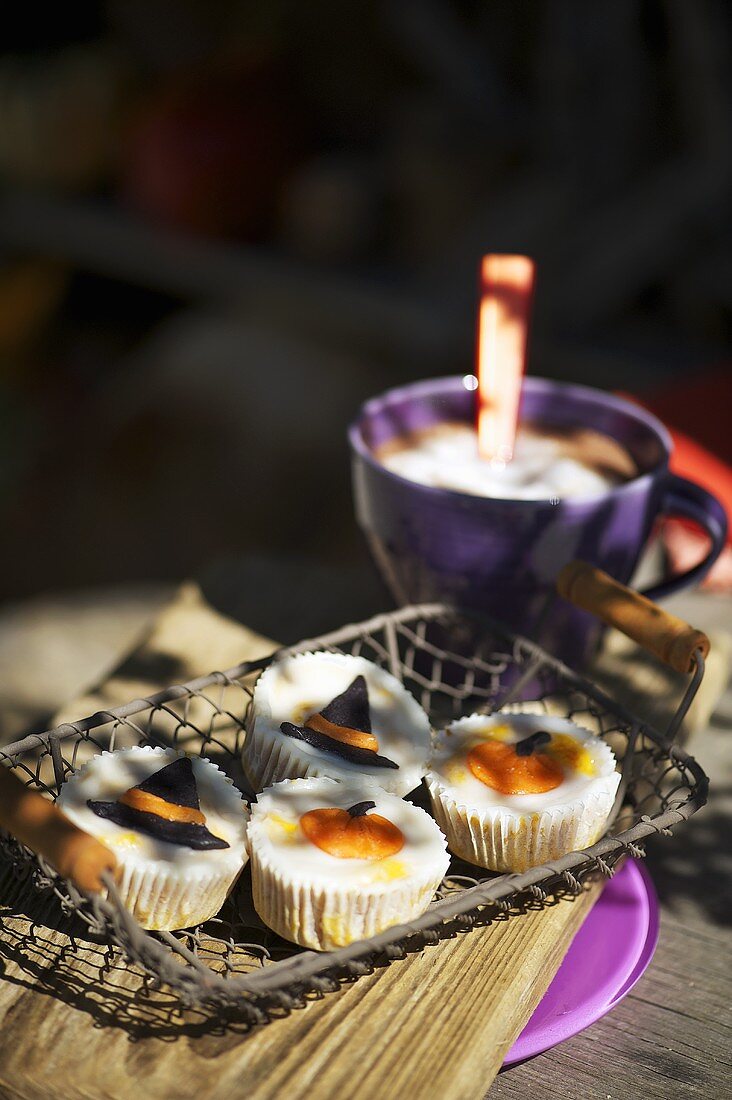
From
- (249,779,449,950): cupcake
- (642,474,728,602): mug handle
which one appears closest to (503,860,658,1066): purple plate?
(249,779,449,950): cupcake

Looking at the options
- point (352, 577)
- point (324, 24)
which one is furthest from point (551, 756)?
point (324, 24)

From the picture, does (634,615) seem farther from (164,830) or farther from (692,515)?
(164,830)

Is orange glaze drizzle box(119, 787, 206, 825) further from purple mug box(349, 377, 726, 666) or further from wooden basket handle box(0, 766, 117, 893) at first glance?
purple mug box(349, 377, 726, 666)

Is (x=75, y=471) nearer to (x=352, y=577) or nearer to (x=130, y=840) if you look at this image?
(x=352, y=577)

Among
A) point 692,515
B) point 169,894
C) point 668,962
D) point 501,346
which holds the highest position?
point 501,346

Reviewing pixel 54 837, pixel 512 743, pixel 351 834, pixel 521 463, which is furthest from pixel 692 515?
pixel 54 837

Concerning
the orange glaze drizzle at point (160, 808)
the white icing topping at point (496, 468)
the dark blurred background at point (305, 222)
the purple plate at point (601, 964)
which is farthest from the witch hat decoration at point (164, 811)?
the dark blurred background at point (305, 222)

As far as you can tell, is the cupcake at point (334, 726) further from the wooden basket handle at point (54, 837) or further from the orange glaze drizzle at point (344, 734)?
the wooden basket handle at point (54, 837)
